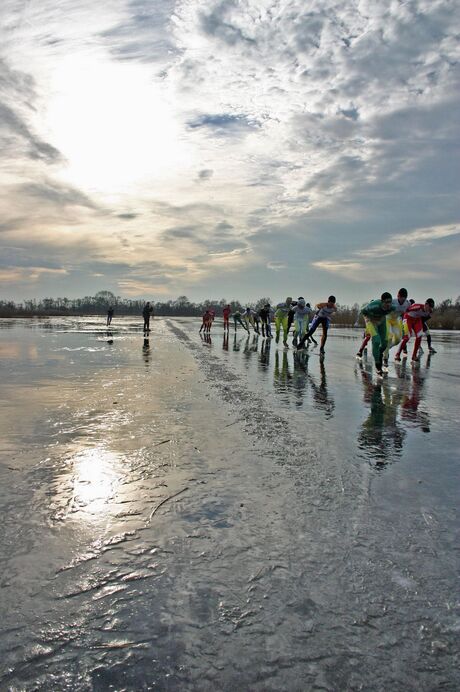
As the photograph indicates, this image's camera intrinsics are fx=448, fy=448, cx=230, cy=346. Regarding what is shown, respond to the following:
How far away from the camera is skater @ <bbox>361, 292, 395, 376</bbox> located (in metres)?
10.4

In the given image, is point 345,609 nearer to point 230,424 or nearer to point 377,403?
point 230,424

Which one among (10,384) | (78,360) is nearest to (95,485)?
(10,384)

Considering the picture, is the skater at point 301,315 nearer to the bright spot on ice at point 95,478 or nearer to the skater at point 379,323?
the skater at point 379,323

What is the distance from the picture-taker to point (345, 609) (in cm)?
197

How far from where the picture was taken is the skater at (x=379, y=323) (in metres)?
10.4

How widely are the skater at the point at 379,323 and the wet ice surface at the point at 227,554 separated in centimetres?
504

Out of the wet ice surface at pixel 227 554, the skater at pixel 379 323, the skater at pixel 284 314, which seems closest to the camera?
the wet ice surface at pixel 227 554

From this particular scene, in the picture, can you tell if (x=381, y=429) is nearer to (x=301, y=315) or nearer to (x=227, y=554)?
(x=227, y=554)

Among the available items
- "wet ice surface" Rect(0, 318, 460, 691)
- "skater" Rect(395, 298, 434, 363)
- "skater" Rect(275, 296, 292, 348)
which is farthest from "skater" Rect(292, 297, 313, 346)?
"wet ice surface" Rect(0, 318, 460, 691)

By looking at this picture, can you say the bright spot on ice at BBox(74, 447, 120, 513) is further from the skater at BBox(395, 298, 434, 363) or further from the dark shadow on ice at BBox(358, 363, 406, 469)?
the skater at BBox(395, 298, 434, 363)

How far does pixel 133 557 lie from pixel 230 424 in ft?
10.1

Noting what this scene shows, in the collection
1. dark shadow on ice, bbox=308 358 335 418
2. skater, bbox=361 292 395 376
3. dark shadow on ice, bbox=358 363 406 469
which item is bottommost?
dark shadow on ice, bbox=358 363 406 469

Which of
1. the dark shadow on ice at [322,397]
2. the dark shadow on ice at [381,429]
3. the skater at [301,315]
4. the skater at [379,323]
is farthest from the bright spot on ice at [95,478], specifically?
the skater at [301,315]

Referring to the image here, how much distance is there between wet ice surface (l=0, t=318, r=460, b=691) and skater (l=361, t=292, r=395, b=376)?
198 inches
